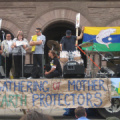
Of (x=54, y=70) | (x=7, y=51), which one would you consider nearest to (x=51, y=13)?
(x=7, y=51)

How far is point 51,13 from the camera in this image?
15312mm

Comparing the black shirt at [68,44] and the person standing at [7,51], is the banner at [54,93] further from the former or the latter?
the person standing at [7,51]

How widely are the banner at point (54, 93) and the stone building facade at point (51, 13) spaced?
726cm

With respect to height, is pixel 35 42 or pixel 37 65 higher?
pixel 35 42

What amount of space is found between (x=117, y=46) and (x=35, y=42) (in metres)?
4.44

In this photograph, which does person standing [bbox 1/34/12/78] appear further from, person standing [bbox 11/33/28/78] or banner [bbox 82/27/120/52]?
banner [bbox 82/27/120/52]

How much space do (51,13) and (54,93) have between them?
7.96 meters

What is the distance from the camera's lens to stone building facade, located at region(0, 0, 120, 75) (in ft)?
50.1

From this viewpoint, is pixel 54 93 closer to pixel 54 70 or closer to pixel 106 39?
pixel 54 70

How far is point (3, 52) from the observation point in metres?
9.29

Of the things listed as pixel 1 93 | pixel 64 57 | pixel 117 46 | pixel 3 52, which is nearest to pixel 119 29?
pixel 117 46

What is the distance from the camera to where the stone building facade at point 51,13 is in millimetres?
15266

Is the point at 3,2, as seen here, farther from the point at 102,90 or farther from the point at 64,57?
the point at 102,90

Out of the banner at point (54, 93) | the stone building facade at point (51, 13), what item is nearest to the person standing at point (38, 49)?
the banner at point (54, 93)
